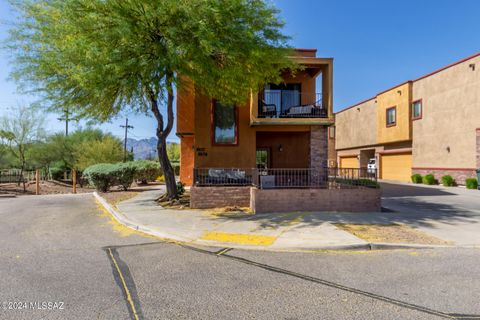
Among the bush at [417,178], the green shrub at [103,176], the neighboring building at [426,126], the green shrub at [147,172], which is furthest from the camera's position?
the bush at [417,178]

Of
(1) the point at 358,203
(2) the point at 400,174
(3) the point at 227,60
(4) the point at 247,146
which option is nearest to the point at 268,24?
(3) the point at 227,60

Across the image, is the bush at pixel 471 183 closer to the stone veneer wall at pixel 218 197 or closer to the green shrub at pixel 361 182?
the green shrub at pixel 361 182

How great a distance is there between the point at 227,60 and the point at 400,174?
23.3 metres

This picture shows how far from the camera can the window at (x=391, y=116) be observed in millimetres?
26172

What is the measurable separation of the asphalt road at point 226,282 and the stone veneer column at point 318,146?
7529mm

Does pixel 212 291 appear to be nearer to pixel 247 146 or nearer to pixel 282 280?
pixel 282 280

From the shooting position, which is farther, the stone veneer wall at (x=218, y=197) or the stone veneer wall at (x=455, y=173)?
the stone veneer wall at (x=455, y=173)

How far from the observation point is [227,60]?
31.8 ft

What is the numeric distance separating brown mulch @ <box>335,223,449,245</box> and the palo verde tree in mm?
5987

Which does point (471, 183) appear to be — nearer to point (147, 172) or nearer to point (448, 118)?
point (448, 118)

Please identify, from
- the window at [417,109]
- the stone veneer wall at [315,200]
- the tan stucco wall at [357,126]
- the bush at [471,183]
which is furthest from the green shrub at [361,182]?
the tan stucco wall at [357,126]

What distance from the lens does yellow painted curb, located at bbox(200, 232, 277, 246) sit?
6.00 m

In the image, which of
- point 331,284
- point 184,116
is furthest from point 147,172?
point 331,284

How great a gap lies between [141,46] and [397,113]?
25.0 metres
